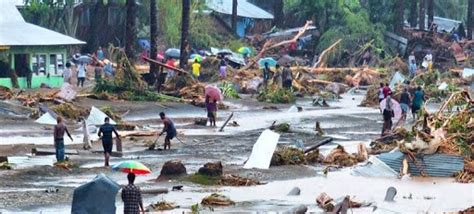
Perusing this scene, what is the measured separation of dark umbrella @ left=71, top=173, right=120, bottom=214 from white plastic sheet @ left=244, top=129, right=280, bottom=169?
32.9 ft

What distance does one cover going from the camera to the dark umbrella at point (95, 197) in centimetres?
1942

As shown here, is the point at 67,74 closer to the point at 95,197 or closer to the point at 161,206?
the point at 161,206

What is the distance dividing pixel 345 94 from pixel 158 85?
11.0 metres

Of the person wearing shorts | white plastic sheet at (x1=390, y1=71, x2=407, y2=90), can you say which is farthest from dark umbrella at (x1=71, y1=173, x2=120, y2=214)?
white plastic sheet at (x1=390, y1=71, x2=407, y2=90)

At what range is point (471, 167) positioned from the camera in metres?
28.6

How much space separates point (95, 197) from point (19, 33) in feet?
102

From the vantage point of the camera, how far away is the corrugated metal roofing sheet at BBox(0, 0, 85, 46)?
4856cm

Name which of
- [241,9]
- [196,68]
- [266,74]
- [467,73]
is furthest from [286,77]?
→ [241,9]

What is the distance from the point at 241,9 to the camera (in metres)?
80.3

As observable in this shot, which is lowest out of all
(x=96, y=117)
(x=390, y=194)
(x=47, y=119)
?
(x=47, y=119)

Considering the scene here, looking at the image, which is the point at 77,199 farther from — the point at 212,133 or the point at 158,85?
the point at 158,85

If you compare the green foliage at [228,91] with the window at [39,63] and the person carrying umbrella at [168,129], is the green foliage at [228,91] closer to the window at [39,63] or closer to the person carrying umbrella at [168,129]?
the window at [39,63]

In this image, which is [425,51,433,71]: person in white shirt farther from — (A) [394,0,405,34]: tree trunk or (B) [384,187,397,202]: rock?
(B) [384,187,397,202]: rock

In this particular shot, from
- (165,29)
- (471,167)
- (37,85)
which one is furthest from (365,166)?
(165,29)
